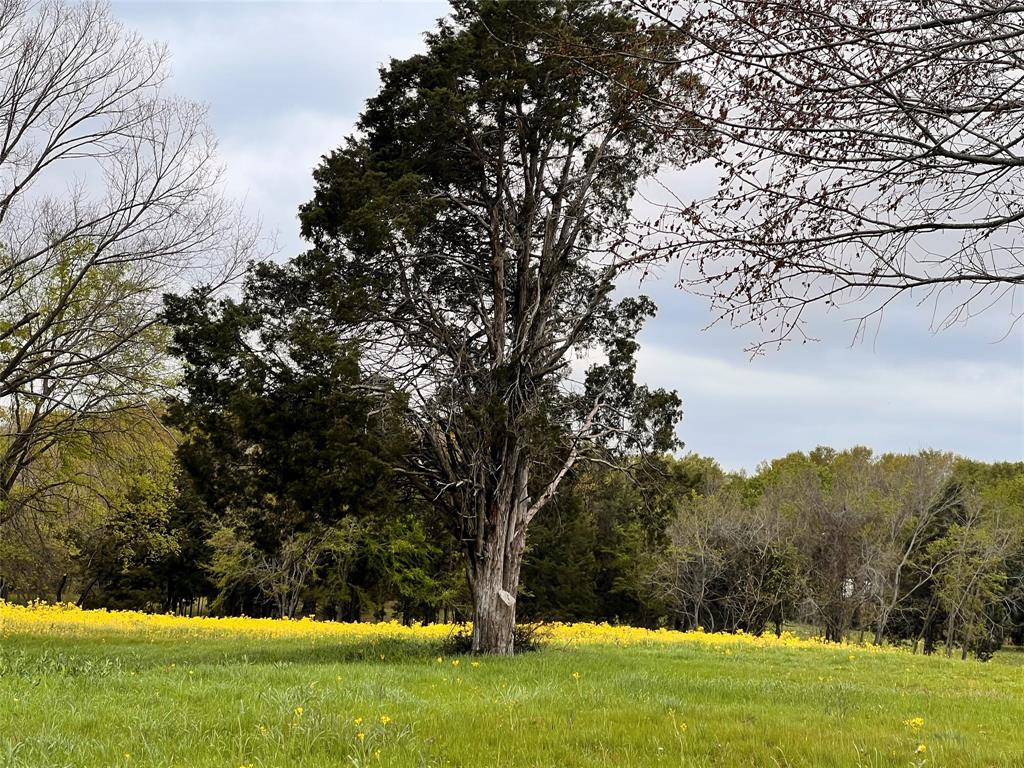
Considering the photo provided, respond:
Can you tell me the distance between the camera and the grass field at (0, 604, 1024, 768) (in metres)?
4.96

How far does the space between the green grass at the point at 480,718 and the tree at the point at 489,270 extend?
11.8 feet

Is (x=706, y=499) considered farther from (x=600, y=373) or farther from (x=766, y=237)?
(x=766, y=237)

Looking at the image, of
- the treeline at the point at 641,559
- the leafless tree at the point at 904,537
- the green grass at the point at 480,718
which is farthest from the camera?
the leafless tree at the point at 904,537

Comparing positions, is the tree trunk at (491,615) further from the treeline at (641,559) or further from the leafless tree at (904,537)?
the leafless tree at (904,537)

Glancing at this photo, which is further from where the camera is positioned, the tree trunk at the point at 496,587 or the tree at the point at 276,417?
the tree trunk at the point at 496,587

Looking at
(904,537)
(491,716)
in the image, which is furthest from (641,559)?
(491,716)

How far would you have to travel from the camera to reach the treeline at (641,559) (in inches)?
878

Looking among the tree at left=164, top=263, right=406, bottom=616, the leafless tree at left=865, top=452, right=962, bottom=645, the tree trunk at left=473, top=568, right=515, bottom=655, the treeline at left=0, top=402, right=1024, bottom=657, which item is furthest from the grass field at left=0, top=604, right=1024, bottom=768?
the leafless tree at left=865, top=452, right=962, bottom=645

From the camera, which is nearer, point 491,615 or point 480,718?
point 480,718

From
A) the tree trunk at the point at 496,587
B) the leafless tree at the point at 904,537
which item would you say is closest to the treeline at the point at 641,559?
the leafless tree at the point at 904,537

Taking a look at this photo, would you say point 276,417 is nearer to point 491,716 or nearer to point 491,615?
point 491,615

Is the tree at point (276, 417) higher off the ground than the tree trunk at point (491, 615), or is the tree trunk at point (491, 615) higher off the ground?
the tree at point (276, 417)

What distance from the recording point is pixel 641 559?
47000 millimetres

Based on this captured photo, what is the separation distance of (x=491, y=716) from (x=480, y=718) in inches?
4.7
